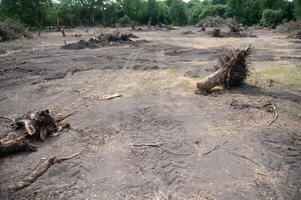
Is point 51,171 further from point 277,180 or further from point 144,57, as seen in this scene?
point 144,57

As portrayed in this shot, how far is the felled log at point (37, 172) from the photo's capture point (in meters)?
5.04

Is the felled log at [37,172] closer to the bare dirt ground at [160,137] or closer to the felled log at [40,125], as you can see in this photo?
the bare dirt ground at [160,137]

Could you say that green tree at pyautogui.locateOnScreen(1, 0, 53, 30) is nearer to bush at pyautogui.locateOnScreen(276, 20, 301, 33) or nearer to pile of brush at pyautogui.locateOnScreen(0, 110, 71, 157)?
bush at pyautogui.locateOnScreen(276, 20, 301, 33)

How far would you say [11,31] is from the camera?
26.7 m

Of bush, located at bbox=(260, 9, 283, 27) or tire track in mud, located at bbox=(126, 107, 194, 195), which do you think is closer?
tire track in mud, located at bbox=(126, 107, 194, 195)

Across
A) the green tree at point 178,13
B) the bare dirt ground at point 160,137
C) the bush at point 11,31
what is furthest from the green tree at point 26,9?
the bare dirt ground at point 160,137

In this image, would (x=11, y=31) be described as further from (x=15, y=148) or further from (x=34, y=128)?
(x=15, y=148)

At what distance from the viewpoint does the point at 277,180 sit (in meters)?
5.13

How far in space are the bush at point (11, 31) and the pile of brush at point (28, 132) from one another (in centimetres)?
2094

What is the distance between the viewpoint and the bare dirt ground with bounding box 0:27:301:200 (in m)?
5.00

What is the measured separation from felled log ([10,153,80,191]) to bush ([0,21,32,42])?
22.5m

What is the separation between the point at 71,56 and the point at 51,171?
1155 cm

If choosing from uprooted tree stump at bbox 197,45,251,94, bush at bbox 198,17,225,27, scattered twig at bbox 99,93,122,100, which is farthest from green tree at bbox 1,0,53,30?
uprooted tree stump at bbox 197,45,251,94

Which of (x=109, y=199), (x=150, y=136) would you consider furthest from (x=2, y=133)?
(x=109, y=199)
